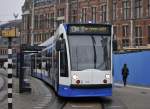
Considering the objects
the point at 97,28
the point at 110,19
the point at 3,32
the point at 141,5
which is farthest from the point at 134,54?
the point at 110,19

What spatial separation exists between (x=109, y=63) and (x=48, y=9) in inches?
3464

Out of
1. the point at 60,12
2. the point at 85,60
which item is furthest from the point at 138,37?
the point at 85,60

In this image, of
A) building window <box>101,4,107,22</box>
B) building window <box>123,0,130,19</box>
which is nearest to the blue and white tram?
building window <box>123,0,130,19</box>

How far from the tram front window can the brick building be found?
128 feet

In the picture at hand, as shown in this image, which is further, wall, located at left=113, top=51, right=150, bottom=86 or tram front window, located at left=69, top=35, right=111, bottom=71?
wall, located at left=113, top=51, right=150, bottom=86

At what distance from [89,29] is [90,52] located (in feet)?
3.85

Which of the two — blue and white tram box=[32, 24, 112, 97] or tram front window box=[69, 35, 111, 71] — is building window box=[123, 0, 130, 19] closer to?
blue and white tram box=[32, 24, 112, 97]

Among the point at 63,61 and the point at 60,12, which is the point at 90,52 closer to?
the point at 63,61

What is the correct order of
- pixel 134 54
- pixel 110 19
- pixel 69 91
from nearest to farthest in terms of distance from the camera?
pixel 69 91 → pixel 134 54 → pixel 110 19

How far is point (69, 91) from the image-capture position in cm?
2350

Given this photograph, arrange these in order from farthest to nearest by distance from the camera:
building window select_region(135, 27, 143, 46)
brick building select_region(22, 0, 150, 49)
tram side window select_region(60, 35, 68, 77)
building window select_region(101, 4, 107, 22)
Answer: building window select_region(101, 4, 107, 22), brick building select_region(22, 0, 150, 49), building window select_region(135, 27, 143, 46), tram side window select_region(60, 35, 68, 77)

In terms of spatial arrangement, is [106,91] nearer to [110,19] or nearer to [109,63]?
[109,63]

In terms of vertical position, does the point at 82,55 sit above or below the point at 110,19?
below

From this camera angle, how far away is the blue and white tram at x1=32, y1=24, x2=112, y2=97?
23422mm
